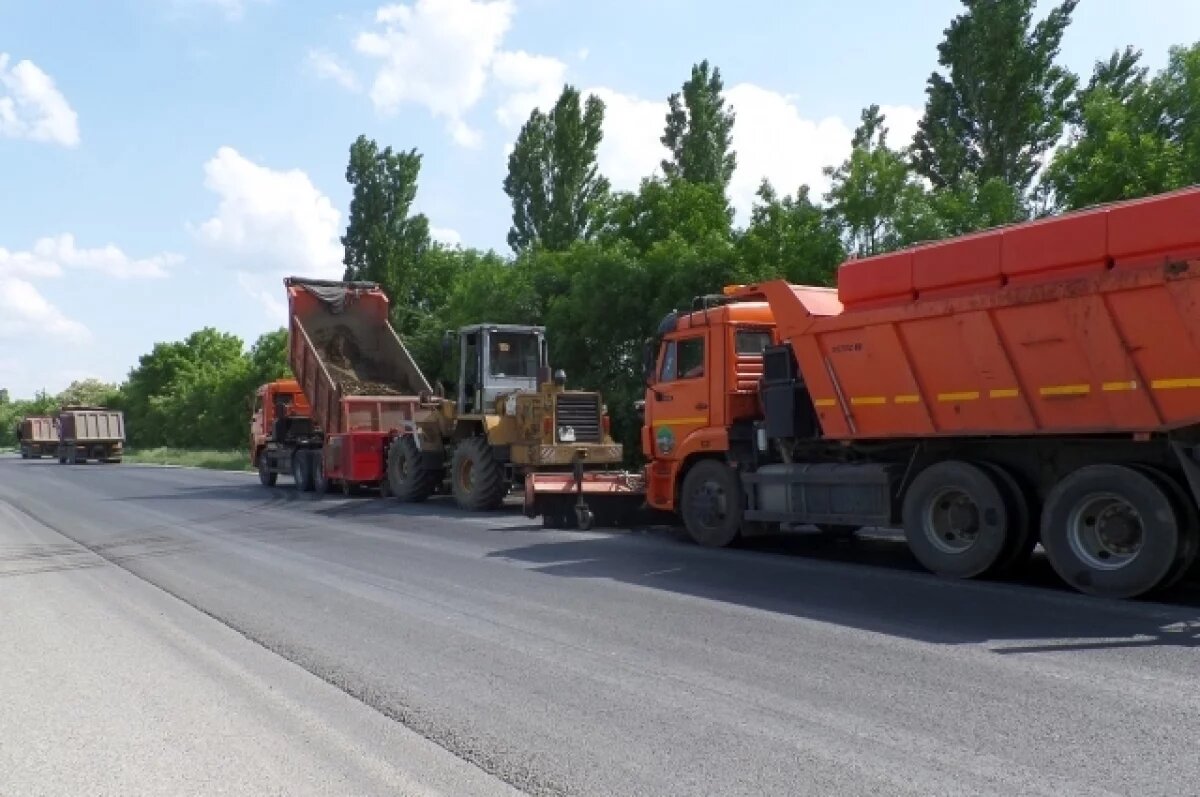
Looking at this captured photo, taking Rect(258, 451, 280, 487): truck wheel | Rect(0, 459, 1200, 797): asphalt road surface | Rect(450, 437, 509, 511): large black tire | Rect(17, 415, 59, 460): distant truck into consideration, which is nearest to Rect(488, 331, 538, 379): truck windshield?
Rect(450, 437, 509, 511): large black tire

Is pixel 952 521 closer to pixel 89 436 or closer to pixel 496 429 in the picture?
pixel 496 429

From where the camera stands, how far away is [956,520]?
995 cm

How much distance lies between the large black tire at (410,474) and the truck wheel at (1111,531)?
13098mm

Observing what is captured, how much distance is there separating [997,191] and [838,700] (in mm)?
15813

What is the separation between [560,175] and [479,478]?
21.9 metres

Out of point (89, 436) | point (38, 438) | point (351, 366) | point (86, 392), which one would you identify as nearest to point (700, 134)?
point (351, 366)

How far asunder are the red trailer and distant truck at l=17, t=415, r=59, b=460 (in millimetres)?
46917

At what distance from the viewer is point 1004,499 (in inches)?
373

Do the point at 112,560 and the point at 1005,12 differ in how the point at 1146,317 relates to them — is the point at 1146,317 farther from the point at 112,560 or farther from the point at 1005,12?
the point at 1005,12

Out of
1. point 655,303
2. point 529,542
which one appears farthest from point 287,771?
point 655,303

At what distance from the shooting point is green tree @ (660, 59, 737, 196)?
33688 mm

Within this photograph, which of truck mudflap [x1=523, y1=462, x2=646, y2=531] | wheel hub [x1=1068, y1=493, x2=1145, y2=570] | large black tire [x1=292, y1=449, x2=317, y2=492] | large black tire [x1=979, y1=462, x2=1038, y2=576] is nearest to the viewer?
wheel hub [x1=1068, y1=493, x2=1145, y2=570]

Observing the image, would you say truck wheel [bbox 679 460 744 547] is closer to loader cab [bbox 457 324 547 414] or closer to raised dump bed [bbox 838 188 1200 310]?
raised dump bed [bbox 838 188 1200 310]

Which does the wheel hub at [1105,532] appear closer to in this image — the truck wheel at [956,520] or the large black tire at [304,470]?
the truck wheel at [956,520]
